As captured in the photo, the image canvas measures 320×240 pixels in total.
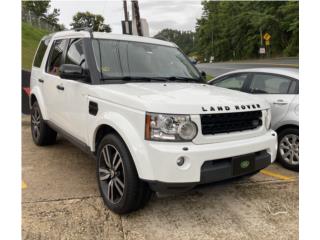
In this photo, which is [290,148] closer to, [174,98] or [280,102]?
[280,102]

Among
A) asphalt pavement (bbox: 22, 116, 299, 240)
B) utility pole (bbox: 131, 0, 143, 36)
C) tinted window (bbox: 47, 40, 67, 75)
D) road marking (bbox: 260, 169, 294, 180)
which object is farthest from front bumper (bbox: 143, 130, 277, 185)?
utility pole (bbox: 131, 0, 143, 36)

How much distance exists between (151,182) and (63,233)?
1.00 m

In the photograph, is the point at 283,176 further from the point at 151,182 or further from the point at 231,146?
the point at 151,182

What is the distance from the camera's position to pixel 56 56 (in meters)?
5.04

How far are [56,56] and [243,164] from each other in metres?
3.37

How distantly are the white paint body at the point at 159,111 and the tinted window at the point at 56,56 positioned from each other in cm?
77

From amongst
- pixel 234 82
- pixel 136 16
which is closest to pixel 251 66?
pixel 136 16

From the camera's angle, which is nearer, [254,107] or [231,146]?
[231,146]

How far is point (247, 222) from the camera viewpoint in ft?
11.0

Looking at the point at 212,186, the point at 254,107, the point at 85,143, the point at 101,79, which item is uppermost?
the point at 101,79

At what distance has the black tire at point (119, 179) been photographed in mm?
3104

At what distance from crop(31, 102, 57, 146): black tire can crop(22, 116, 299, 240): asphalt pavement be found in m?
1.09

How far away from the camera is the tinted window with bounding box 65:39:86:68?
411 centimetres

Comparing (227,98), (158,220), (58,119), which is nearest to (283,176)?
(227,98)
